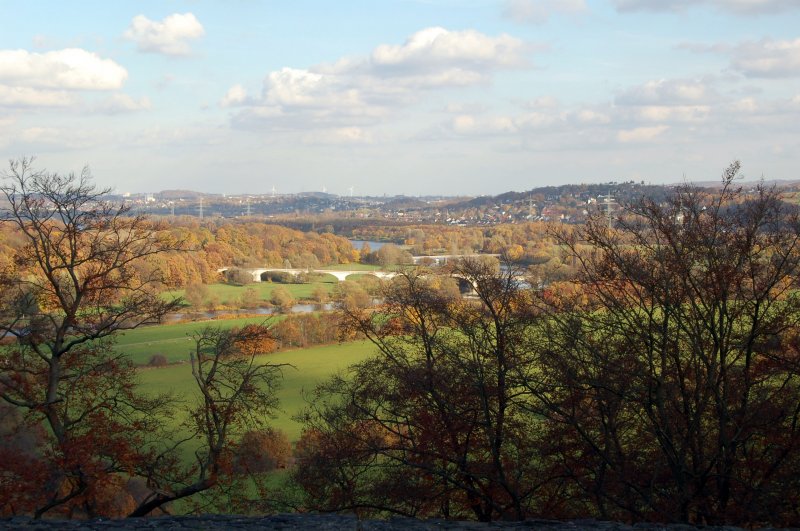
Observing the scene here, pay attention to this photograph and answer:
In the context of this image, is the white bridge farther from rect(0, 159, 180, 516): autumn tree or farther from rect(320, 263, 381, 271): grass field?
rect(0, 159, 180, 516): autumn tree

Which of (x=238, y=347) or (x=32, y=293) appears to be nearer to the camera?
(x=32, y=293)

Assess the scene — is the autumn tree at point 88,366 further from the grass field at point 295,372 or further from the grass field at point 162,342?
the grass field at point 162,342

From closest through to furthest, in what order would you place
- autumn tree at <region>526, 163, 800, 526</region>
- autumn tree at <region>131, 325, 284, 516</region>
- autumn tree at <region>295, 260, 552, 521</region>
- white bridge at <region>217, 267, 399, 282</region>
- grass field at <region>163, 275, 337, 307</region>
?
autumn tree at <region>526, 163, 800, 526</region> → autumn tree at <region>131, 325, 284, 516</region> → autumn tree at <region>295, 260, 552, 521</region> → grass field at <region>163, 275, 337, 307</region> → white bridge at <region>217, 267, 399, 282</region>

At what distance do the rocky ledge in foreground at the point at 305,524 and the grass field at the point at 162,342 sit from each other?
76.6ft

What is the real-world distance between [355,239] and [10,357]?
287 feet

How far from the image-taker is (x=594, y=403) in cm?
1288

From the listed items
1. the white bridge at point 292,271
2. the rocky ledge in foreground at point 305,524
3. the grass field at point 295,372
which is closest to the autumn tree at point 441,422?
the rocky ledge in foreground at point 305,524

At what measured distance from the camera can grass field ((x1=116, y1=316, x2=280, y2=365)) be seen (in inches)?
1339

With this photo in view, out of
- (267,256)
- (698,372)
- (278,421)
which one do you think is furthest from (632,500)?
Result: (267,256)

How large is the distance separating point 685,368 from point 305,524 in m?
7.24

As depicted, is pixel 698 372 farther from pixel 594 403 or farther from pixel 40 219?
pixel 40 219

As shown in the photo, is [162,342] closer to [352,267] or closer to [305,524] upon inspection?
[305,524]

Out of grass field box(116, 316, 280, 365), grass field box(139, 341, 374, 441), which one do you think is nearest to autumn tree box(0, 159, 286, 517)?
grass field box(139, 341, 374, 441)

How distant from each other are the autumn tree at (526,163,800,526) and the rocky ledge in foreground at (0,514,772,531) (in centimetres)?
218
